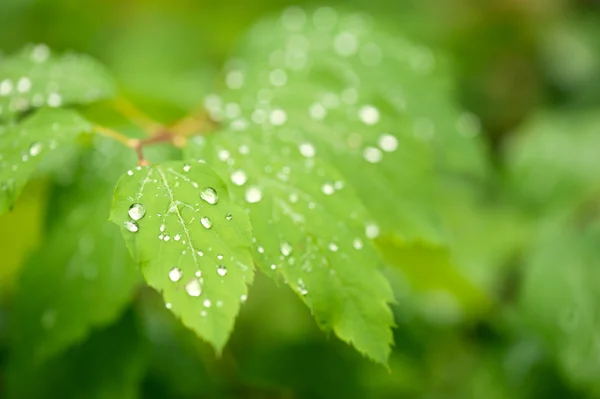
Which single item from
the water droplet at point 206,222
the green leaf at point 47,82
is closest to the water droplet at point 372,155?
the water droplet at point 206,222

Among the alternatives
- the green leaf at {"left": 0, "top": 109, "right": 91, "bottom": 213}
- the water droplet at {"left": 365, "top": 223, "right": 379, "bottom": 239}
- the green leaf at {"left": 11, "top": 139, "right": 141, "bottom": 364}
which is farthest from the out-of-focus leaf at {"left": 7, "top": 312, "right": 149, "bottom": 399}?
the water droplet at {"left": 365, "top": 223, "right": 379, "bottom": 239}

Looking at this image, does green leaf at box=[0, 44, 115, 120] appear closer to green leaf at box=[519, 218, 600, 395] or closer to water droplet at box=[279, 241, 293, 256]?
water droplet at box=[279, 241, 293, 256]

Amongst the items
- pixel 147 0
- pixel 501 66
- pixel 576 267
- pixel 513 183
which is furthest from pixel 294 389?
pixel 147 0

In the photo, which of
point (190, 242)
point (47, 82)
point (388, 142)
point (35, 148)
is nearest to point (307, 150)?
point (388, 142)

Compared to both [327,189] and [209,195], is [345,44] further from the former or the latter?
[209,195]

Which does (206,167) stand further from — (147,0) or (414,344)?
(147,0)
